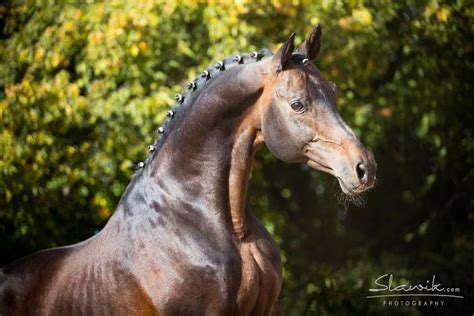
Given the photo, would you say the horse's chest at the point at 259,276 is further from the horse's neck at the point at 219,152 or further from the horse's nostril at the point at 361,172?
the horse's nostril at the point at 361,172

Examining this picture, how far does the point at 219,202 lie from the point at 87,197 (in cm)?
341

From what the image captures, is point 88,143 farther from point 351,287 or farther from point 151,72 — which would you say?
point 351,287

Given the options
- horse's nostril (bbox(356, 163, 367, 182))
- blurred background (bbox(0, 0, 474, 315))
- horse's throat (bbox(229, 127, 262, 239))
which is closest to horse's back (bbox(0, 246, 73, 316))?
horse's throat (bbox(229, 127, 262, 239))

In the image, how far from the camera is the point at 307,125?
3041 mm

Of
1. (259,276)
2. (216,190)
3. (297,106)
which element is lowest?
(259,276)

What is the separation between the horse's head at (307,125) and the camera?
2.97 meters

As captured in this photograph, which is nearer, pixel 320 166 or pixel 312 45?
pixel 320 166

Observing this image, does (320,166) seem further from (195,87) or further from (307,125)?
(195,87)

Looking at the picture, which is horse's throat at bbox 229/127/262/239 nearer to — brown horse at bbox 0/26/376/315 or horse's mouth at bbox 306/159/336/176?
brown horse at bbox 0/26/376/315

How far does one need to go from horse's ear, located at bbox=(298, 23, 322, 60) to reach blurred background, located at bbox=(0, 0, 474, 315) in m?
2.91

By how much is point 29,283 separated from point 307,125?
150cm

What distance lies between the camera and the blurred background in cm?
618

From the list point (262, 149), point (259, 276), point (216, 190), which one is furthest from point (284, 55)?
point (262, 149)

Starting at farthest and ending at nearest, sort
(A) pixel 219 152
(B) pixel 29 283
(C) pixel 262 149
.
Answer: (C) pixel 262 149 → (B) pixel 29 283 → (A) pixel 219 152
